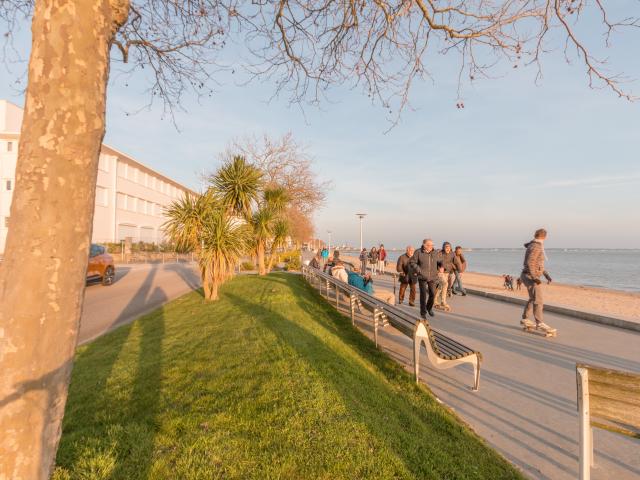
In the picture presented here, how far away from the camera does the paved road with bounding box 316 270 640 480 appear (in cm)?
295

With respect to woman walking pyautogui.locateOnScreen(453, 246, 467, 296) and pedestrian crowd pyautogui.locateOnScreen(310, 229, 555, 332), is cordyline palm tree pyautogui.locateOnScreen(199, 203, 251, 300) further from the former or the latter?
woman walking pyautogui.locateOnScreen(453, 246, 467, 296)

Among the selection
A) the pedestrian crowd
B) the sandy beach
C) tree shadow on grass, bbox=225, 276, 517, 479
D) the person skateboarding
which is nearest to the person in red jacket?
the sandy beach

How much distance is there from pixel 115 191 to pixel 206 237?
35.8 meters

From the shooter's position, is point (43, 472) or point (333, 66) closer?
point (43, 472)

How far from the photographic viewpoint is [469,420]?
3.55 meters

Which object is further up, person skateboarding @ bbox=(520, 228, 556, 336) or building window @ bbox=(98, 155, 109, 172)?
building window @ bbox=(98, 155, 109, 172)

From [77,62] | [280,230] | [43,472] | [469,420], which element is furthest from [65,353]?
[280,230]

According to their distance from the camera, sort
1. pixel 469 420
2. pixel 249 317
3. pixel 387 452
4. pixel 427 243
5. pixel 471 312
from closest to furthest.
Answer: pixel 387 452 → pixel 469 420 → pixel 249 317 → pixel 427 243 → pixel 471 312

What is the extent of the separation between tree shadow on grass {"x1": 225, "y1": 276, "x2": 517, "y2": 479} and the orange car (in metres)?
11.6

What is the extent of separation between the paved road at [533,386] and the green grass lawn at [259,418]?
35 cm

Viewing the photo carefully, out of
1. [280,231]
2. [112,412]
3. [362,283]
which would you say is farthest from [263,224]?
[112,412]

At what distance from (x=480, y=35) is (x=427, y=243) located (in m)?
5.18

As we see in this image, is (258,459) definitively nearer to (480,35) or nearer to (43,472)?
(43,472)

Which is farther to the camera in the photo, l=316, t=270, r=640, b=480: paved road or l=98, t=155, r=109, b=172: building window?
l=98, t=155, r=109, b=172: building window
